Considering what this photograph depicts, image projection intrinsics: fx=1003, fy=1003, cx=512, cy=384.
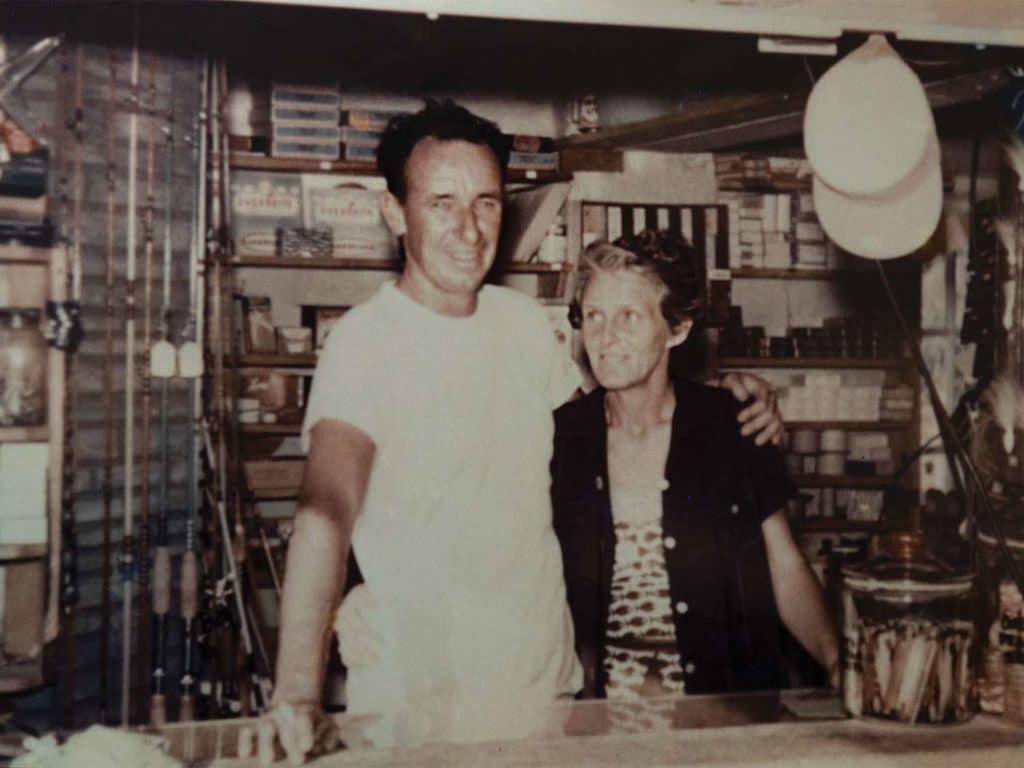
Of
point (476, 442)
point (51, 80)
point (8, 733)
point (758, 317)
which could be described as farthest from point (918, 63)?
point (8, 733)

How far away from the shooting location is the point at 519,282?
210 cm

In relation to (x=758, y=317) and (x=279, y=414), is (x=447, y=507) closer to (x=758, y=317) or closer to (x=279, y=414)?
(x=279, y=414)

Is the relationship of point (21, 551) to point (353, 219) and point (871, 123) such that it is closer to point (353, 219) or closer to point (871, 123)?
point (353, 219)

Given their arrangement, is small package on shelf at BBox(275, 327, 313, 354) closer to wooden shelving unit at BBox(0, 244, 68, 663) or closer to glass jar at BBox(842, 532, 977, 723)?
wooden shelving unit at BBox(0, 244, 68, 663)

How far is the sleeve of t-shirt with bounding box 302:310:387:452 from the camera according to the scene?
197 cm

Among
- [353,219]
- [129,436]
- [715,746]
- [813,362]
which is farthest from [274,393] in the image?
[813,362]

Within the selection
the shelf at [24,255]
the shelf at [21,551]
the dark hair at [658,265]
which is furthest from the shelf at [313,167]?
the shelf at [21,551]

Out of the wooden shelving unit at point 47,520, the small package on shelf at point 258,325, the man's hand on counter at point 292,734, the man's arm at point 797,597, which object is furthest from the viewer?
the small package on shelf at point 258,325

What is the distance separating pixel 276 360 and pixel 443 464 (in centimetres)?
50

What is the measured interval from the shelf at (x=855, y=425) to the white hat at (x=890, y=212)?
41 cm

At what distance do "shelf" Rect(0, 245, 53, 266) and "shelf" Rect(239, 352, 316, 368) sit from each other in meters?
0.46

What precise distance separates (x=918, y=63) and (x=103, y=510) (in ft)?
6.49

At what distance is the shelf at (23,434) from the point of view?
1984mm

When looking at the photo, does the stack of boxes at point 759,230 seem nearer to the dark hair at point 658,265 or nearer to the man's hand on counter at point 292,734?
the dark hair at point 658,265
